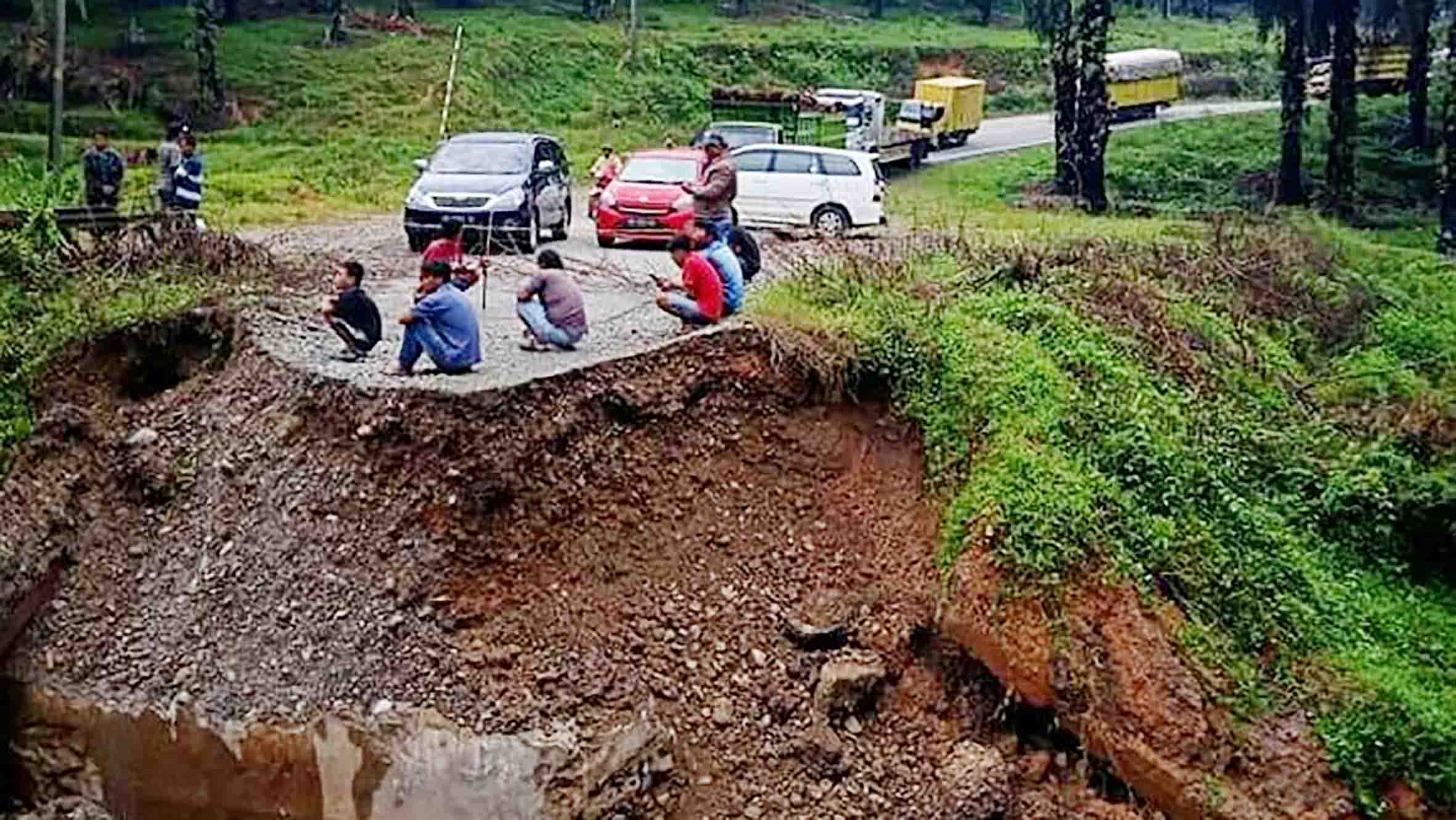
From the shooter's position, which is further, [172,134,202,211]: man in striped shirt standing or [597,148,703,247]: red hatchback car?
[597,148,703,247]: red hatchback car

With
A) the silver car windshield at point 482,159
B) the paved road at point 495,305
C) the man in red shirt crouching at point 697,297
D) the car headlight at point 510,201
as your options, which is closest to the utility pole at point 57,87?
the paved road at point 495,305

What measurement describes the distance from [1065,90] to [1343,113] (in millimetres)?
5151

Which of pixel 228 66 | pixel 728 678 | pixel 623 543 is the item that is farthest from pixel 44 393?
pixel 228 66

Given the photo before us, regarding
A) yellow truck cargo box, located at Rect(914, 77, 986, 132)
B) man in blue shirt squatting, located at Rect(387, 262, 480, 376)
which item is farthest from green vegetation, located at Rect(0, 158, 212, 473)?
yellow truck cargo box, located at Rect(914, 77, 986, 132)

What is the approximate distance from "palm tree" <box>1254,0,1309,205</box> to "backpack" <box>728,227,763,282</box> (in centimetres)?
1747

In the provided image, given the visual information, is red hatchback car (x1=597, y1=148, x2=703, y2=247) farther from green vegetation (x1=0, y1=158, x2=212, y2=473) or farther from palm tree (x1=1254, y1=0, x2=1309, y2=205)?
palm tree (x1=1254, y1=0, x2=1309, y2=205)

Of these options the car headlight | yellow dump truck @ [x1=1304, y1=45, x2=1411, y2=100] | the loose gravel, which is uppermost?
yellow dump truck @ [x1=1304, y1=45, x2=1411, y2=100]

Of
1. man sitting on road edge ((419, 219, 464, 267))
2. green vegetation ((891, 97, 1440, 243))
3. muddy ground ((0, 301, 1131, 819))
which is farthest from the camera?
green vegetation ((891, 97, 1440, 243))

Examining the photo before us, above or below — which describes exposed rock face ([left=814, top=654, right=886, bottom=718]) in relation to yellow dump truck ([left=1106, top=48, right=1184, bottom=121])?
below

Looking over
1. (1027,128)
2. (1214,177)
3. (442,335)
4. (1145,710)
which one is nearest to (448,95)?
(1214,177)

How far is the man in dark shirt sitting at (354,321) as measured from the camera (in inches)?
604

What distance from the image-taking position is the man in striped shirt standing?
20.9 m

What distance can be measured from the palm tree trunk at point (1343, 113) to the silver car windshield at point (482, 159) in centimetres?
1649

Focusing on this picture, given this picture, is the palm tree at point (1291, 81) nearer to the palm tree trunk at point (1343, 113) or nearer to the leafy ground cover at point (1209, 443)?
the palm tree trunk at point (1343, 113)
